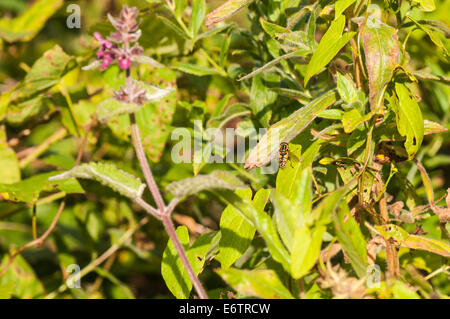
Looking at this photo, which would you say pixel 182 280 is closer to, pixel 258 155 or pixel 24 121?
pixel 258 155

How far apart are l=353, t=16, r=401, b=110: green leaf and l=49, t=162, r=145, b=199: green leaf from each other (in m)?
0.41

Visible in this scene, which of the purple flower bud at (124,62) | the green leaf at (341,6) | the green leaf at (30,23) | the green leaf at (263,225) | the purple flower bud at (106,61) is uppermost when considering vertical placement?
the green leaf at (30,23)

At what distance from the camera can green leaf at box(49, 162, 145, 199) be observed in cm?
73

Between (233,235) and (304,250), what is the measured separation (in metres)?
0.22

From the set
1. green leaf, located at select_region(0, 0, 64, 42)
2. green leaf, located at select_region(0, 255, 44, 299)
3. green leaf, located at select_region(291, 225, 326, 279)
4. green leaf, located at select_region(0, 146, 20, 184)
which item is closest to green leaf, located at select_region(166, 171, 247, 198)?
green leaf, located at select_region(291, 225, 326, 279)

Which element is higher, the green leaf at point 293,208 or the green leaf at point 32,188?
the green leaf at point 32,188

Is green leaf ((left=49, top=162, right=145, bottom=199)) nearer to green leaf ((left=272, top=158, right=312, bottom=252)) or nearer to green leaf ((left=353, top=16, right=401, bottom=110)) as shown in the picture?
green leaf ((left=272, top=158, right=312, bottom=252))

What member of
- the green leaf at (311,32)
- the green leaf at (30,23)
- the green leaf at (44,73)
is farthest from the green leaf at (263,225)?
the green leaf at (30,23)

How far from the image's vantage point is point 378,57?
76 cm

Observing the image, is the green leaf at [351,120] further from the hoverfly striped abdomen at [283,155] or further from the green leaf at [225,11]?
the green leaf at [225,11]

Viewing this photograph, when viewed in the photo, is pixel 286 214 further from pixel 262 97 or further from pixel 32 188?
pixel 32 188

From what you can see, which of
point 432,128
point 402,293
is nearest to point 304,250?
point 402,293

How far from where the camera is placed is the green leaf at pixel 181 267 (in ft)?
2.78

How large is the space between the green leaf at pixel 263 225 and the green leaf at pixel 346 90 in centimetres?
26
